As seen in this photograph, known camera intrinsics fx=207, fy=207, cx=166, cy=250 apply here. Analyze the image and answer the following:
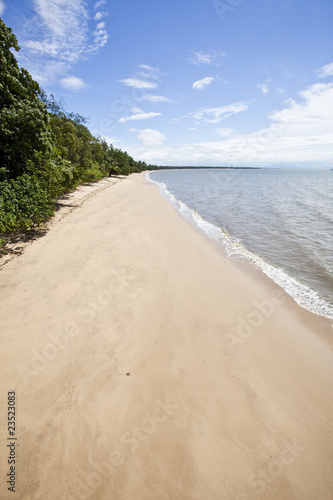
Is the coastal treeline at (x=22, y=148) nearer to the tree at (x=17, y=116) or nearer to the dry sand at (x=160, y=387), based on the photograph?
the tree at (x=17, y=116)

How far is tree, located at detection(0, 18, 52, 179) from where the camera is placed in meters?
11.1

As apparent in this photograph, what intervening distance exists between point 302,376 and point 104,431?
406cm

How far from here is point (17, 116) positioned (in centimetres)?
1112

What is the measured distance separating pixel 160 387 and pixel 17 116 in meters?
14.5

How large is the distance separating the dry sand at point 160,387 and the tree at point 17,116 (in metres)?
8.48

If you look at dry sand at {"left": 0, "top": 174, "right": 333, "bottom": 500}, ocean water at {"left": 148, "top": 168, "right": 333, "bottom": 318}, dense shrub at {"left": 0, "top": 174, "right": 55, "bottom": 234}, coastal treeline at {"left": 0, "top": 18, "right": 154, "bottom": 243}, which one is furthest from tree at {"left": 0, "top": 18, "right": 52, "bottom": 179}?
ocean water at {"left": 148, "top": 168, "right": 333, "bottom": 318}

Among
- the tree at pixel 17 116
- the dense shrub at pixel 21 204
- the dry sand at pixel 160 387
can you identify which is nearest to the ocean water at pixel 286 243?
the dry sand at pixel 160 387

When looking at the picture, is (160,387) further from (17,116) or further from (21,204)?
(17,116)

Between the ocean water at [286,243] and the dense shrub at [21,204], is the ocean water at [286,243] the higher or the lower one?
the lower one

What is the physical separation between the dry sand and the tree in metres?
8.48

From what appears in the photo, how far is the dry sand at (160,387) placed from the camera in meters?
2.89

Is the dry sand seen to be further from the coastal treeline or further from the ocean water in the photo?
the coastal treeline

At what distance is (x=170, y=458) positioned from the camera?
10.0 ft

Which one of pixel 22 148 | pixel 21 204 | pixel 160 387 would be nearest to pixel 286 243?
pixel 160 387
